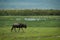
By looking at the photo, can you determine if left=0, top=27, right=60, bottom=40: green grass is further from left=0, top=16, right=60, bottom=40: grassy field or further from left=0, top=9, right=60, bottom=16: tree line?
left=0, top=9, right=60, bottom=16: tree line

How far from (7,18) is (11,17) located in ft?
0.19

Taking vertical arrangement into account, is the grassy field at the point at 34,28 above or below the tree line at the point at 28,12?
below

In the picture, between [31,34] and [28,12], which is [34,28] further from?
[28,12]

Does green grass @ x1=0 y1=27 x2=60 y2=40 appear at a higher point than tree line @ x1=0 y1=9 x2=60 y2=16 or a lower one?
lower

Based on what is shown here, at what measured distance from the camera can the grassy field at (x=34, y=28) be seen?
2.21 m

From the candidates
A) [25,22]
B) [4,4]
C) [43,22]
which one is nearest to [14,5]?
[4,4]

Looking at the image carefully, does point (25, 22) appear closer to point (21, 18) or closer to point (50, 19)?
point (21, 18)

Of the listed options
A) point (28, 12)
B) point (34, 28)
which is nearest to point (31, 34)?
point (34, 28)

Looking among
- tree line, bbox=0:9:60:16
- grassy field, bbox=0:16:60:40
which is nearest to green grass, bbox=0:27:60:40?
grassy field, bbox=0:16:60:40

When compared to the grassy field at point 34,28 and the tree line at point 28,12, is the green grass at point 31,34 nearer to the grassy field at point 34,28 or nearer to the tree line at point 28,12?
the grassy field at point 34,28

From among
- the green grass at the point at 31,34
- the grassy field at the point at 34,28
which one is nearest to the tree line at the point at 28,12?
the grassy field at the point at 34,28

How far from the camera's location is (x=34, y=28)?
2.27 m

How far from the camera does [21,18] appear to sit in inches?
89.3

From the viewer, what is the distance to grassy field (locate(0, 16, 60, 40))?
7.25ft
